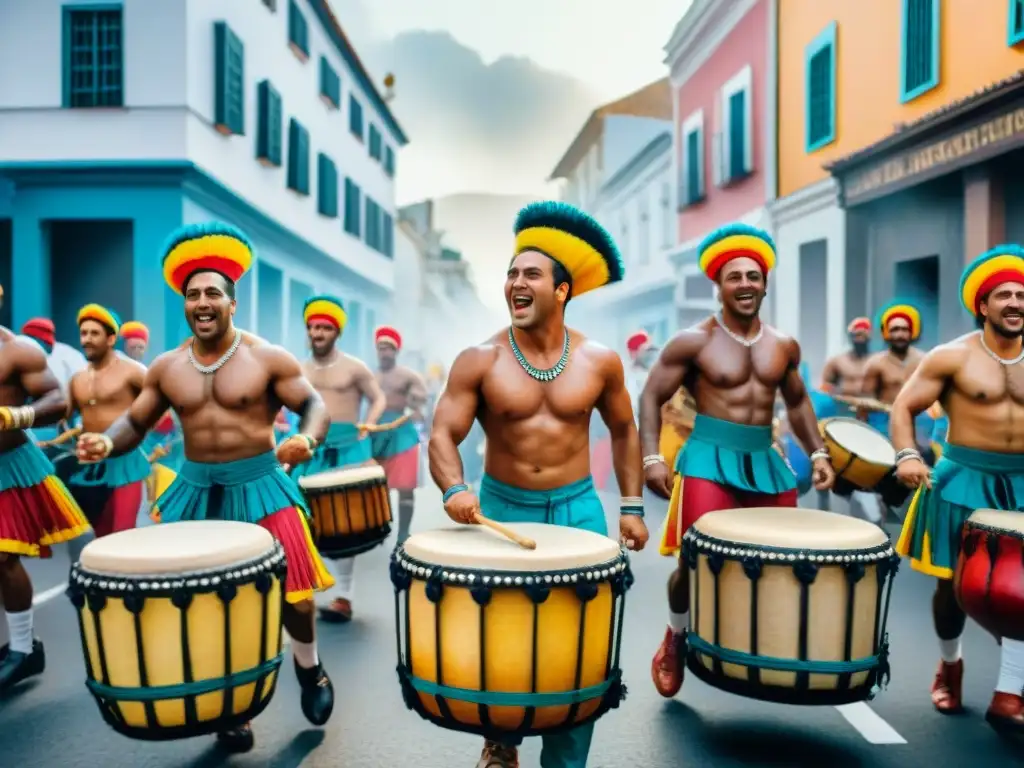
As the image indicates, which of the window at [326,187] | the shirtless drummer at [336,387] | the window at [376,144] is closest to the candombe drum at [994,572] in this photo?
the shirtless drummer at [336,387]

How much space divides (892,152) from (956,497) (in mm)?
9112

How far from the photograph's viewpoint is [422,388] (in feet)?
31.2

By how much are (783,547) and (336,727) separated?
7.07 ft

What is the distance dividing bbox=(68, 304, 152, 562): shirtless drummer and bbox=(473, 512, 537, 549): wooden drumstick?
4095mm

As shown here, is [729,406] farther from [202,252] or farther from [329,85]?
[329,85]

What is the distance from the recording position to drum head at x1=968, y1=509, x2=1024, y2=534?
3.87 meters

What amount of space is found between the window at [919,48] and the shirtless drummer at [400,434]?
23.1 feet

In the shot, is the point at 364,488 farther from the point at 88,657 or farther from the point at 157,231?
the point at 157,231

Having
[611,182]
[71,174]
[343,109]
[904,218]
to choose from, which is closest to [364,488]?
[904,218]

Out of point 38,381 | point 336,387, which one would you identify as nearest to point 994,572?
point 38,381

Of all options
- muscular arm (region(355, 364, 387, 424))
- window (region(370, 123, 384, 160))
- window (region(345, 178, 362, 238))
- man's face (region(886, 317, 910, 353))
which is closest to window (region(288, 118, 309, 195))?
window (region(345, 178, 362, 238))

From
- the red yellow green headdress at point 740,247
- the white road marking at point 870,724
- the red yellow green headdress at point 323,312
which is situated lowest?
the white road marking at point 870,724

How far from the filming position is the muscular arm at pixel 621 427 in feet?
12.7

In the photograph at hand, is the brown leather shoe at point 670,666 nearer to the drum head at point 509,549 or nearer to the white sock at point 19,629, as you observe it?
the drum head at point 509,549
